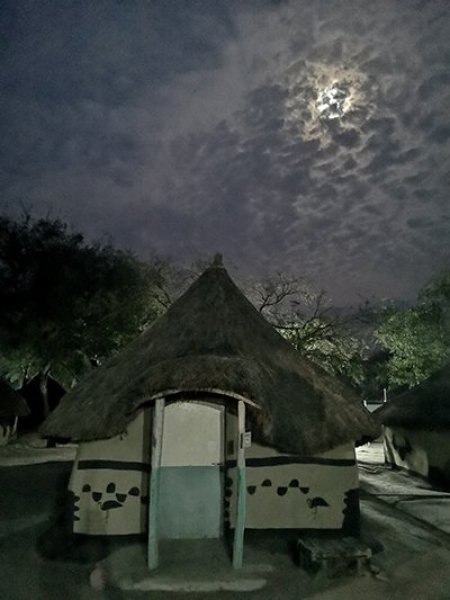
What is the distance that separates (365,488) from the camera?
14844 mm

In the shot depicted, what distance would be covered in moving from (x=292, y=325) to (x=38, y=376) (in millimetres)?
18158

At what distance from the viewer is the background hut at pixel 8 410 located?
22453 mm

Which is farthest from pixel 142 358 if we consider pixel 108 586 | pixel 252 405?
pixel 108 586

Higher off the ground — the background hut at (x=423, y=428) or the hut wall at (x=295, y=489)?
the background hut at (x=423, y=428)

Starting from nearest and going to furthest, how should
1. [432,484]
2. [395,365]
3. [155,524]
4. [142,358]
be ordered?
[155,524], [142,358], [432,484], [395,365]

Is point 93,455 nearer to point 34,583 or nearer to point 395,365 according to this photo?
point 34,583

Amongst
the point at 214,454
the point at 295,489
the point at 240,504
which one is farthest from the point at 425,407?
the point at 240,504

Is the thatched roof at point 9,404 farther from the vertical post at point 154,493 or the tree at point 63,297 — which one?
the vertical post at point 154,493

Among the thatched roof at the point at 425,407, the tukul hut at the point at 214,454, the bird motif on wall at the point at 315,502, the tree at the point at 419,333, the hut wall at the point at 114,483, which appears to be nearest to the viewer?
the tukul hut at the point at 214,454

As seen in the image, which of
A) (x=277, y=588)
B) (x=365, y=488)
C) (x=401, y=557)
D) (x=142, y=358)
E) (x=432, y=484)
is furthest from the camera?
(x=432, y=484)

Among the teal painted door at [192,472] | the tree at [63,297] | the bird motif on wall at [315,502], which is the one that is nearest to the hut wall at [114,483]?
the teal painted door at [192,472]

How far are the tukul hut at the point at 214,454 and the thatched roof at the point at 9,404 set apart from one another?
50.6 feet

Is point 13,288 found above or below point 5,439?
above

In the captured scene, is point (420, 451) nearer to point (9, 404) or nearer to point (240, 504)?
point (240, 504)
